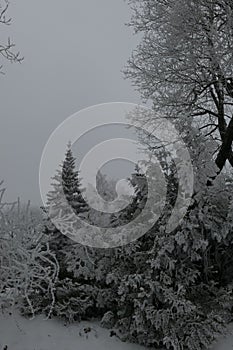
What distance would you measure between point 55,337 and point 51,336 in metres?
0.07

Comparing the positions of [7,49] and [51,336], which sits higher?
[7,49]

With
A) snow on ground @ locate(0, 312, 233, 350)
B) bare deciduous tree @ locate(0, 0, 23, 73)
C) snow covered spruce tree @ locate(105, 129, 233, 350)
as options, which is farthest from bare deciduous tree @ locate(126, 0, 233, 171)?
snow on ground @ locate(0, 312, 233, 350)

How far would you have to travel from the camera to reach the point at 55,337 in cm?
685

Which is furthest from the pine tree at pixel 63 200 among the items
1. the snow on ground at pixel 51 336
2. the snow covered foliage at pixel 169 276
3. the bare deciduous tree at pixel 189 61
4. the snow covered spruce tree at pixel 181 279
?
the bare deciduous tree at pixel 189 61

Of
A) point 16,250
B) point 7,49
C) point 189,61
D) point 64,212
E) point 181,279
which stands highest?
point 189,61

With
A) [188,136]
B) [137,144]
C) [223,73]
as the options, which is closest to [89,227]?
[188,136]

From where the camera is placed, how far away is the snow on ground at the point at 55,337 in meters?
6.63

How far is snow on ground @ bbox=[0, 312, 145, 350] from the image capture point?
663 cm

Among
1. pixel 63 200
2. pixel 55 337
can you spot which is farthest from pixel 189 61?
pixel 55 337

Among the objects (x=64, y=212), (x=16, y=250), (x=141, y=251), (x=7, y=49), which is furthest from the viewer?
(x=64, y=212)

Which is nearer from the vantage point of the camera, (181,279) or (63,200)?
(181,279)

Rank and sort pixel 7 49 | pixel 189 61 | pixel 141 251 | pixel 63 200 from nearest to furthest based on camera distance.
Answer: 1. pixel 7 49
2. pixel 141 251
3. pixel 63 200
4. pixel 189 61

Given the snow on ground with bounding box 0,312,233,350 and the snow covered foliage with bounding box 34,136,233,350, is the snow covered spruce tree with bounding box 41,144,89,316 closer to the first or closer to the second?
the snow covered foliage with bounding box 34,136,233,350

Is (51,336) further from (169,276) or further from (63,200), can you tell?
(63,200)
